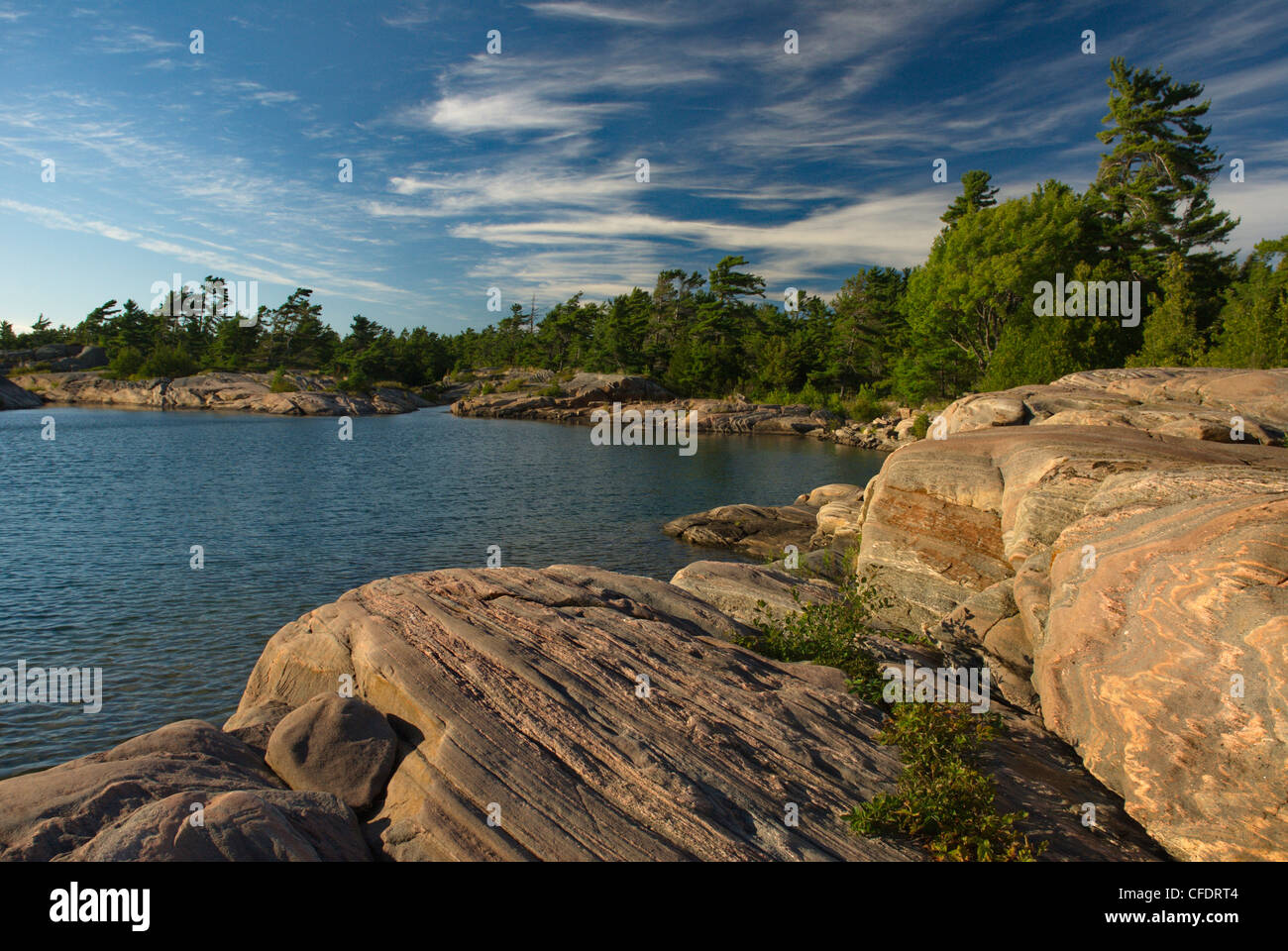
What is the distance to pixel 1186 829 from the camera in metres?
7.79

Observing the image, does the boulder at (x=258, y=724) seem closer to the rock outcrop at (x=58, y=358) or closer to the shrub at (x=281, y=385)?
the shrub at (x=281, y=385)

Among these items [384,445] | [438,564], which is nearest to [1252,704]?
[438,564]

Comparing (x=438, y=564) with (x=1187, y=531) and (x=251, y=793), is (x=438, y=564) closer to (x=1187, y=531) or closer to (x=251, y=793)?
(x=251, y=793)

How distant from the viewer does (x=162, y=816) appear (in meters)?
6.70

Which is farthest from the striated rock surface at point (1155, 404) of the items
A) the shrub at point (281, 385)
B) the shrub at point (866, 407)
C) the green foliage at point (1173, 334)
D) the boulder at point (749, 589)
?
the shrub at point (281, 385)

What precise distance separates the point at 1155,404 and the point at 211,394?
121 m

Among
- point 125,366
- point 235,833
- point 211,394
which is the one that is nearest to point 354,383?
point 211,394

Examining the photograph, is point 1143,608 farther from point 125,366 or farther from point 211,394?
point 125,366

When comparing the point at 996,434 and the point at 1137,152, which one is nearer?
the point at 996,434

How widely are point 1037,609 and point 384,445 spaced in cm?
5900

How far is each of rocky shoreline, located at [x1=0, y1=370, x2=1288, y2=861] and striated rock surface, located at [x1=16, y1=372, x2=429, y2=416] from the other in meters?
99.9

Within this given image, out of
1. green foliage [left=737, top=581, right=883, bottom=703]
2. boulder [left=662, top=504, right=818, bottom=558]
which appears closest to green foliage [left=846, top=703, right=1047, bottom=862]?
green foliage [left=737, top=581, right=883, bottom=703]

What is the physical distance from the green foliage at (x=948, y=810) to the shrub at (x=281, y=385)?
375ft

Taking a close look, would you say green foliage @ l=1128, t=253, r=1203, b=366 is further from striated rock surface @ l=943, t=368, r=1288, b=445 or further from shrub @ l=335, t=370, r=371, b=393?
shrub @ l=335, t=370, r=371, b=393
